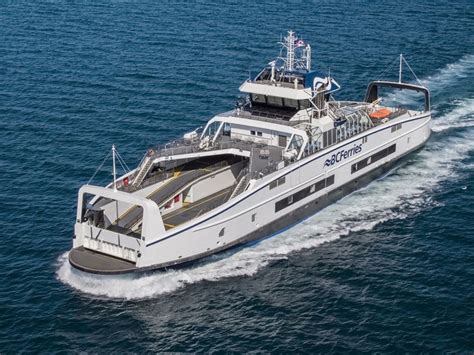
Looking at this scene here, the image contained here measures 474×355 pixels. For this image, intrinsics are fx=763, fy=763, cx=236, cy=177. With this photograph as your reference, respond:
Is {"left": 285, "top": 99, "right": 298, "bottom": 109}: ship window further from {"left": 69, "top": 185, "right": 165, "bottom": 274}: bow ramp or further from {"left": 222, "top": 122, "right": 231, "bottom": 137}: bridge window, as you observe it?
{"left": 69, "top": 185, "right": 165, "bottom": 274}: bow ramp

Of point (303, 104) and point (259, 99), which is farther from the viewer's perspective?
point (259, 99)

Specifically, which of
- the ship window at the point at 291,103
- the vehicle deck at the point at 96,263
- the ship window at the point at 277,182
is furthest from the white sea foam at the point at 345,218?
the ship window at the point at 291,103

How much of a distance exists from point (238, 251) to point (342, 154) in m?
15.7

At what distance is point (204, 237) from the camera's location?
59.0 meters

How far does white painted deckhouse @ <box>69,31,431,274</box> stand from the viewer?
57438mm

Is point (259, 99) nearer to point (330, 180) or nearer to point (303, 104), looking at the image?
point (303, 104)

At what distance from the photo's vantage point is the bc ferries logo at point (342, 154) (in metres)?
69.9

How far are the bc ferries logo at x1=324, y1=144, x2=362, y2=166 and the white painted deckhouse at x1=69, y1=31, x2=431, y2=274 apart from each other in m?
0.11

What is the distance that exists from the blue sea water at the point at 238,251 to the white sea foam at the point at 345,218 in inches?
7.0

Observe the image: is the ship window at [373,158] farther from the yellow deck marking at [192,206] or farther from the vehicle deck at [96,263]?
the vehicle deck at [96,263]

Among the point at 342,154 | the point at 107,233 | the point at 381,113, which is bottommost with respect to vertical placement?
the point at 107,233

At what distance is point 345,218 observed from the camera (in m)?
67.9

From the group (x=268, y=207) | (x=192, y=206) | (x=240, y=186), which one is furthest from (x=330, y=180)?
(x=192, y=206)

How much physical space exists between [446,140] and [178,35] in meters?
51.6
